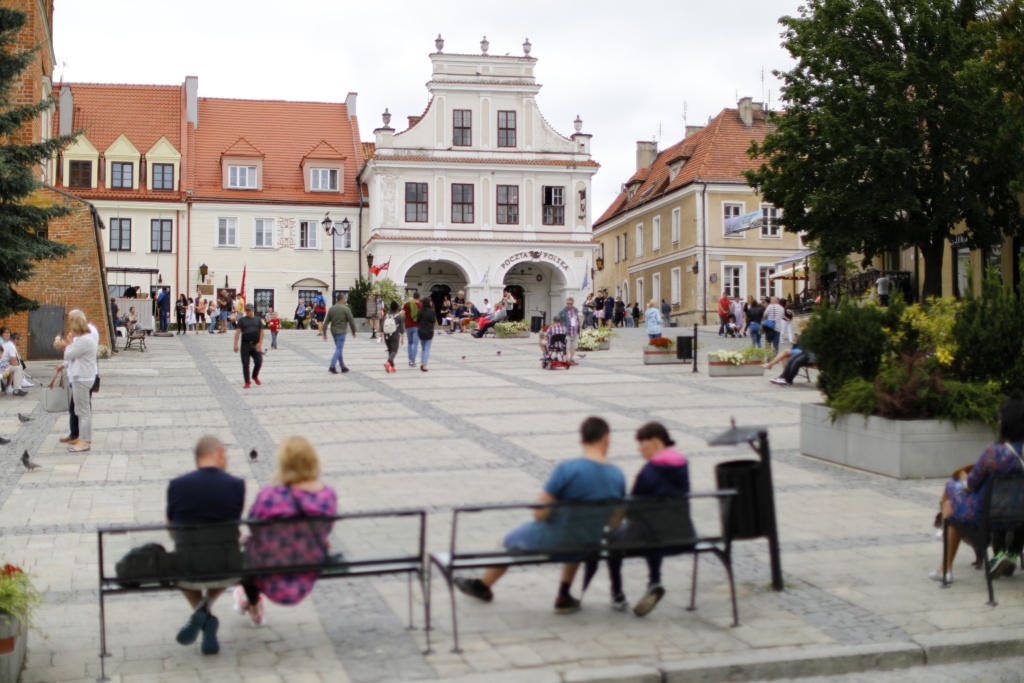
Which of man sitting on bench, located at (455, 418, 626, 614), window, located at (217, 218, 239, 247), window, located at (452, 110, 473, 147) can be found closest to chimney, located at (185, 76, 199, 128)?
window, located at (217, 218, 239, 247)

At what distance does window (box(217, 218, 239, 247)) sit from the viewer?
61.9 metres

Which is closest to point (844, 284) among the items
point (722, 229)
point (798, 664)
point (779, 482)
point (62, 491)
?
point (722, 229)

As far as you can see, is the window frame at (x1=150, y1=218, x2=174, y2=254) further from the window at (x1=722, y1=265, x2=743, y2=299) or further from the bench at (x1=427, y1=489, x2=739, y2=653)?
the bench at (x1=427, y1=489, x2=739, y2=653)

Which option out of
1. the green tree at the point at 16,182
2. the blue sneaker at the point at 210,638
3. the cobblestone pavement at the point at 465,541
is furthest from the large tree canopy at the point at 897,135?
the blue sneaker at the point at 210,638

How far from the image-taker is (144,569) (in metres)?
6.48

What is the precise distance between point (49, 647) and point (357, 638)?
1709 millimetres

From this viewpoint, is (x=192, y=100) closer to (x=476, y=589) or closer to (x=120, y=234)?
(x=120, y=234)

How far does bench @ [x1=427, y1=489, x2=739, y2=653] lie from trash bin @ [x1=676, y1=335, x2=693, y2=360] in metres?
20.1

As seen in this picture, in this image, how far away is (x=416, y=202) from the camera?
195ft

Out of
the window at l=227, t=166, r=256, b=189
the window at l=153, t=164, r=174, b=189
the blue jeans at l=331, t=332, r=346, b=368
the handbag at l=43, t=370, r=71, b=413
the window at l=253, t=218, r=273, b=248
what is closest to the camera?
the handbag at l=43, t=370, r=71, b=413

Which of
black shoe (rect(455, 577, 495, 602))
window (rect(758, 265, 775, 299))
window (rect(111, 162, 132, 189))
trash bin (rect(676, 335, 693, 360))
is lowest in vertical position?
black shoe (rect(455, 577, 495, 602))

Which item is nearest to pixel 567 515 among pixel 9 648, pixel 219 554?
pixel 219 554

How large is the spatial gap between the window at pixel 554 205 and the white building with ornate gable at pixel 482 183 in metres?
0.05

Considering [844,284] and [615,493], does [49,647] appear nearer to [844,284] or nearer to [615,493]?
[615,493]
